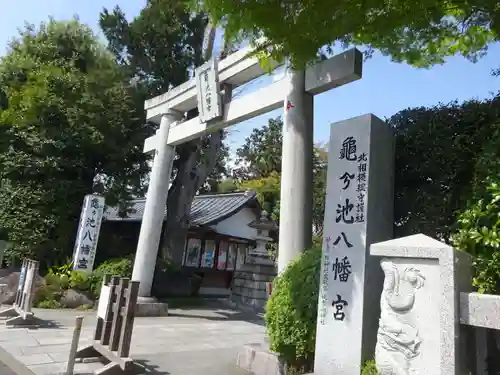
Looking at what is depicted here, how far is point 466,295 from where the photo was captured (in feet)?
11.8

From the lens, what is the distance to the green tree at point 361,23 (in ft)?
15.6

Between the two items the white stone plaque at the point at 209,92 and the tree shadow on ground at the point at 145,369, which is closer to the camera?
the tree shadow on ground at the point at 145,369

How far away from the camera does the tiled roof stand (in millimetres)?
20219

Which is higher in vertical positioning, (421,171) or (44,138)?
(44,138)

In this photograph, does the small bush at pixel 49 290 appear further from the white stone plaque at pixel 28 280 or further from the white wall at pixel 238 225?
the white wall at pixel 238 225

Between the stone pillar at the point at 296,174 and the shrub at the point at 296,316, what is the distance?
811 mm

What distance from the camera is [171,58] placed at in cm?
1516

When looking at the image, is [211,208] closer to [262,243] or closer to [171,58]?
[262,243]

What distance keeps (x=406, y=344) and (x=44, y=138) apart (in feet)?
45.4

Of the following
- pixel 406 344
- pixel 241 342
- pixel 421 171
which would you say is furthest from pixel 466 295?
pixel 241 342

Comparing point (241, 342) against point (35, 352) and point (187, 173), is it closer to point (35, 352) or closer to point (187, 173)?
point (35, 352)

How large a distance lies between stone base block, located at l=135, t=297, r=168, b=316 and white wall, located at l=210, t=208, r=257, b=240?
919 centimetres

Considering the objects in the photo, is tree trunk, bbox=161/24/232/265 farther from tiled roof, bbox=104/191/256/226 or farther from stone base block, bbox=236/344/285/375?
stone base block, bbox=236/344/285/375

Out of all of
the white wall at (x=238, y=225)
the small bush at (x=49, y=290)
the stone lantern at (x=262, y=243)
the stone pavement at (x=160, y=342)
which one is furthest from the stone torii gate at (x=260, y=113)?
the white wall at (x=238, y=225)
